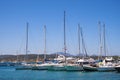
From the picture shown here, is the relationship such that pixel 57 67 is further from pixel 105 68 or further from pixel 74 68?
pixel 105 68

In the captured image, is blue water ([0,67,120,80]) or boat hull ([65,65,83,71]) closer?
blue water ([0,67,120,80])

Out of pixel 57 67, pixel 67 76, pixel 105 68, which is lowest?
pixel 67 76

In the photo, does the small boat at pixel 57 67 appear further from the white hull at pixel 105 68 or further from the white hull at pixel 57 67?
the white hull at pixel 105 68

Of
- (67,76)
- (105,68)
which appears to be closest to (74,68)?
(105,68)

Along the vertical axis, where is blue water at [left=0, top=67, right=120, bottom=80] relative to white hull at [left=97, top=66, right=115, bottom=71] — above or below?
below

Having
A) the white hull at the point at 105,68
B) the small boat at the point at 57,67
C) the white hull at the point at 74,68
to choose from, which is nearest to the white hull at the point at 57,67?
the small boat at the point at 57,67

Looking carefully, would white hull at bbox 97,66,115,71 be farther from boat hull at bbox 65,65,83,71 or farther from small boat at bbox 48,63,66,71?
small boat at bbox 48,63,66,71

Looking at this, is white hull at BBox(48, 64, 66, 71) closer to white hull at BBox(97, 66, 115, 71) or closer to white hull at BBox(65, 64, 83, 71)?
white hull at BBox(65, 64, 83, 71)

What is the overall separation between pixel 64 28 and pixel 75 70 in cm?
1042

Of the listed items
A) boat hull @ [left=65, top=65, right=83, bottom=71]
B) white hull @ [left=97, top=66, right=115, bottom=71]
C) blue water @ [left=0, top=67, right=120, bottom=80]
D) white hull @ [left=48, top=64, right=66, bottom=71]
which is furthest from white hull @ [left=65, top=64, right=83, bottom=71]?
blue water @ [left=0, top=67, right=120, bottom=80]

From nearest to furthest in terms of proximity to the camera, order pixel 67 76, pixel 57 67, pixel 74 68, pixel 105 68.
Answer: pixel 67 76, pixel 105 68, pixel 74 68, pixel 57 67

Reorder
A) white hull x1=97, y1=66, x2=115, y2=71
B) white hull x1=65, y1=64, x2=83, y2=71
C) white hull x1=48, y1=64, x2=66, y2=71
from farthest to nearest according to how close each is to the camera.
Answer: white hull x1=48, y1=64, x2=66, y2=71 < white hull x1=65, y1=64, x2=83, y2=71 < white hull x1=97, y1=66, x2=115, y2=71

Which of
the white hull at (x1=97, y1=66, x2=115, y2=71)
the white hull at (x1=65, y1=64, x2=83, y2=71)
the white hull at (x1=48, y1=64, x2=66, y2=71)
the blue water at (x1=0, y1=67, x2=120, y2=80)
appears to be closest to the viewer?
the blue water at (x1=0, y1=67, x2=120, y2=80)

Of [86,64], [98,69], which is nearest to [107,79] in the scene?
[98,69]
